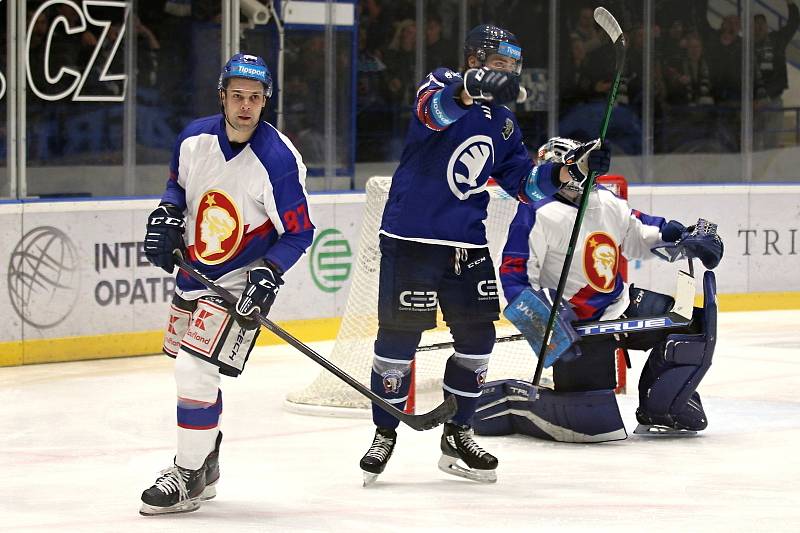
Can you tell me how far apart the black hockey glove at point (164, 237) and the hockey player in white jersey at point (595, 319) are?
1.42 m

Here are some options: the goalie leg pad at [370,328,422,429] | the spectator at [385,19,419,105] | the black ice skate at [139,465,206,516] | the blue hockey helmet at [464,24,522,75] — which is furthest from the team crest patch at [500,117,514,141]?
the spectator at [385,19,419,105]

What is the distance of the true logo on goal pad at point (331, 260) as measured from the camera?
7316 mm

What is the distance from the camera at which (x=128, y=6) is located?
7.30m

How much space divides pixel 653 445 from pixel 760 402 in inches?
40.3

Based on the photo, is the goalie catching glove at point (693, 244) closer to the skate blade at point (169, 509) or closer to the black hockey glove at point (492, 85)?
the black hockey glove at point (492, 85)

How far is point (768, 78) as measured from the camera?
31.2 ft

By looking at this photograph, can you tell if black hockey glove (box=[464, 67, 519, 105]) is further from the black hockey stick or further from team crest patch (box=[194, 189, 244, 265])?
the black hockey stick

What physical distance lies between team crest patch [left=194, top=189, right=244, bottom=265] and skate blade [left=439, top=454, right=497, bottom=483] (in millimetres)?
945

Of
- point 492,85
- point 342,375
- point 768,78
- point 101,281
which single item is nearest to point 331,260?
point 101,281

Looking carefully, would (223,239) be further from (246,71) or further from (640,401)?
(640,401)

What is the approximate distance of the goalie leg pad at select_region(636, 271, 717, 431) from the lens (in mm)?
4934

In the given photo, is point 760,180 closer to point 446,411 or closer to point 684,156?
point 684,156

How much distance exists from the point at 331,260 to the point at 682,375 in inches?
109

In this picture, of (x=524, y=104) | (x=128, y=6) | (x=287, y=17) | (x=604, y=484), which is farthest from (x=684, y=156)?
(x=604, y=484)
